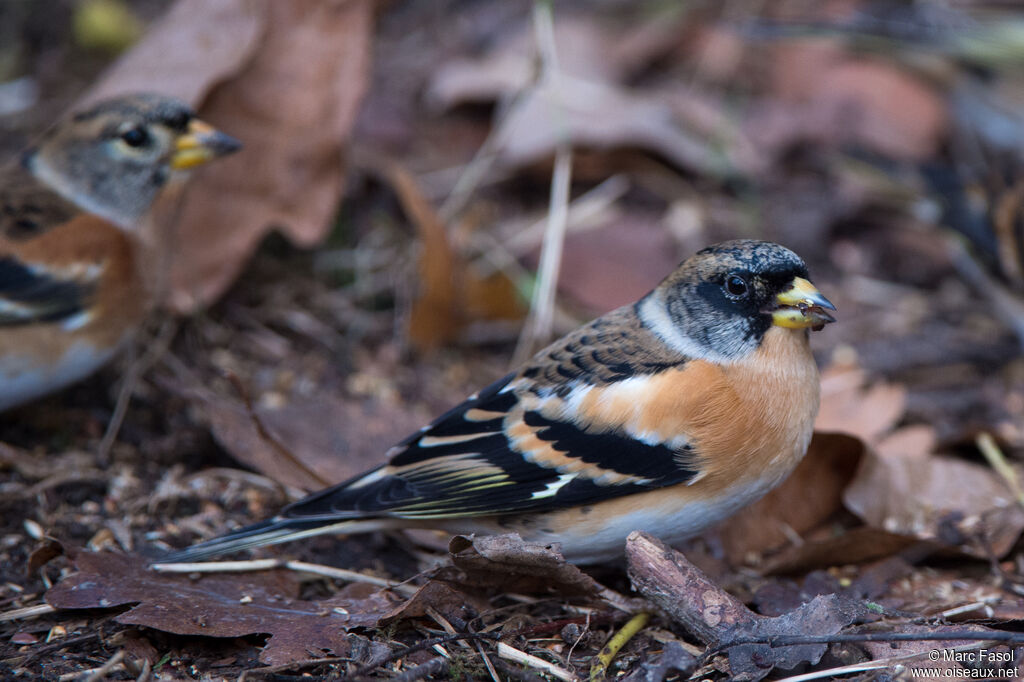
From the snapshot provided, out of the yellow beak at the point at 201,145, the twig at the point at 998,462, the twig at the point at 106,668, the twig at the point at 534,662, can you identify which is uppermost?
the yellow beak at the point at 201,145

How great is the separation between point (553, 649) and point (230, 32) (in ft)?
8.54

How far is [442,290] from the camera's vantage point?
3.75 metres

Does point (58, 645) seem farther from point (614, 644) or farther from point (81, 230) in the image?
point (81, 230)

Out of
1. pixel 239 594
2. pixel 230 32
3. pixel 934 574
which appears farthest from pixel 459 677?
pixel 230 32

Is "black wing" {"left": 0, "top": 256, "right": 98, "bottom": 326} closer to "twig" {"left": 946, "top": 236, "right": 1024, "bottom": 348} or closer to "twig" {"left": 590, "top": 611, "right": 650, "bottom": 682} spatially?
"twig" {"left": 590, "top": 611, "right": 650, "bottom": 682}

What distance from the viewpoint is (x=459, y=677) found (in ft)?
7.02

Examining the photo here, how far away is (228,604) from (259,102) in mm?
2108

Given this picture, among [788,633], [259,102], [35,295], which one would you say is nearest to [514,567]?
[788,633]

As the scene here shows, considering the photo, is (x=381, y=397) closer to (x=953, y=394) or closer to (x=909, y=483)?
(x=909, y=483)

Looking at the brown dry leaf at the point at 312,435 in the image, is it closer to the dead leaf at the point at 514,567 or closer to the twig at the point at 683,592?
the dead leaf at the point at 514,567

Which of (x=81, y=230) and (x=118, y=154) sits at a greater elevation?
(x=118, y=154)

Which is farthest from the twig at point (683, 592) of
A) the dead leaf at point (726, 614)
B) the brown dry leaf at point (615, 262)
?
the brown dry leaf at point (615, 262)

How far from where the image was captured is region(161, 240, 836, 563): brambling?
2408 mm

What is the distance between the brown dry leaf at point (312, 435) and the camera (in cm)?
285
